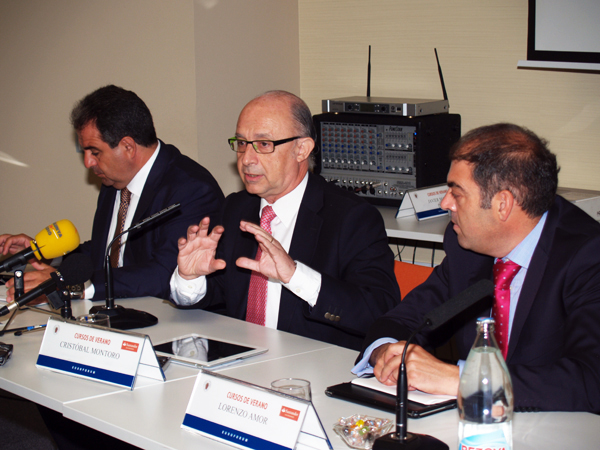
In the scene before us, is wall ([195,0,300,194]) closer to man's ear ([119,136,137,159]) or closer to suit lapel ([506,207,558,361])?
man's ear ([119,136,137,159])

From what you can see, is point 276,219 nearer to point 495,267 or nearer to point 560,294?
point 495,267

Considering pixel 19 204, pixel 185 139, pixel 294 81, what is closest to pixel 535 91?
pixel 294 81

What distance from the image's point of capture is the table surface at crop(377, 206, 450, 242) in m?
3.06

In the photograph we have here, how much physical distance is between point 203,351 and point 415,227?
5.46 feet

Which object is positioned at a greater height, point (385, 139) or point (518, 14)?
point (518, 14)

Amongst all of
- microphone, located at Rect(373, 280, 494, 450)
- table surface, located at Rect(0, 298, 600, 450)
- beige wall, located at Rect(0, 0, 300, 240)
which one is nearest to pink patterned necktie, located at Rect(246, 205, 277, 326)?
table surface, located at Rect(0, 298, 600, 450)

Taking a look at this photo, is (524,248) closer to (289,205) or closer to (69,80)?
(289,205)

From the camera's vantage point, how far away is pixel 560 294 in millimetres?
1634

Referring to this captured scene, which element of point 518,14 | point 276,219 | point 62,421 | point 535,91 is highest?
point 518,14

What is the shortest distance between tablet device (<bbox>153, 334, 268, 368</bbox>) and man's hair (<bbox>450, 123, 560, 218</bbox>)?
742 mm

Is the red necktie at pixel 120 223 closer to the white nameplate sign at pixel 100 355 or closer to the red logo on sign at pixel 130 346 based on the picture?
the white nameplate sign at pixel 100 355

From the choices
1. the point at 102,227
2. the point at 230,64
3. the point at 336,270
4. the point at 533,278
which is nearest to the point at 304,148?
the point at 336,270

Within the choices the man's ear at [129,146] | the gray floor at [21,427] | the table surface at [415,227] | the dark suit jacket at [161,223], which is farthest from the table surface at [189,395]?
the table surface at [415,227]

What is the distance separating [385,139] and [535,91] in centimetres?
84
